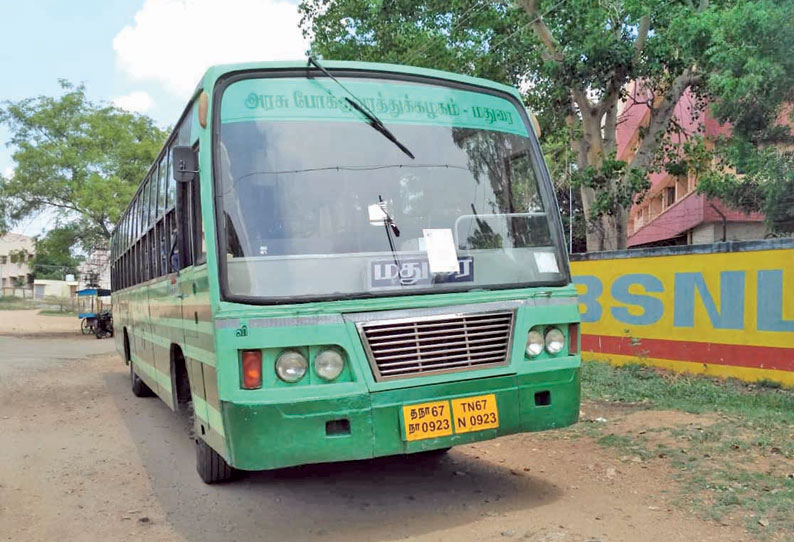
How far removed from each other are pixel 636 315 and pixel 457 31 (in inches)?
303

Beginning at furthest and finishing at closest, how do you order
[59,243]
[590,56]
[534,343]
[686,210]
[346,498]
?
1. [59,243]
2. [686,210]
3. [590,56]
4. [346,498]
5. [534,343]

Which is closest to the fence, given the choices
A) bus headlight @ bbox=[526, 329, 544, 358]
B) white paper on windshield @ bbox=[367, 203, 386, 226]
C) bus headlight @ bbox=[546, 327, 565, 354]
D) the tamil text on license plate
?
bus headlight @ bbox=[546, 327, 565, 354]

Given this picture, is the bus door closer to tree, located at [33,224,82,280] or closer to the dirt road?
the dirt road

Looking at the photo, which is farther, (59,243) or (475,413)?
(59,243)

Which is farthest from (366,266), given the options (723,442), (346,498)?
(723,442)

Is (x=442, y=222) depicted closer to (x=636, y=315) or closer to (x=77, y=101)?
(x=636, y=315)

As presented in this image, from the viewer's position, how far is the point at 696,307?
889 centimetres

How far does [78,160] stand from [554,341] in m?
24.5

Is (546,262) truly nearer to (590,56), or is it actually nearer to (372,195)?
(372,195)

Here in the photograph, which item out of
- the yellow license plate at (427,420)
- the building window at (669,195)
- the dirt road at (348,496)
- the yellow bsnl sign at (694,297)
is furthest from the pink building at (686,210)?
the yellow license plate at (427,420)

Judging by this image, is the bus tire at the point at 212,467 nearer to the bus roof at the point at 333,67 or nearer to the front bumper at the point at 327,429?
the front bumper at the point at 327,429

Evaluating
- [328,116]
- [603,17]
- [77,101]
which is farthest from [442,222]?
[77,101]

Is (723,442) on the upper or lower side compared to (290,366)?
lower

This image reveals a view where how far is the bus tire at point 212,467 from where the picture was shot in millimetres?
5164
